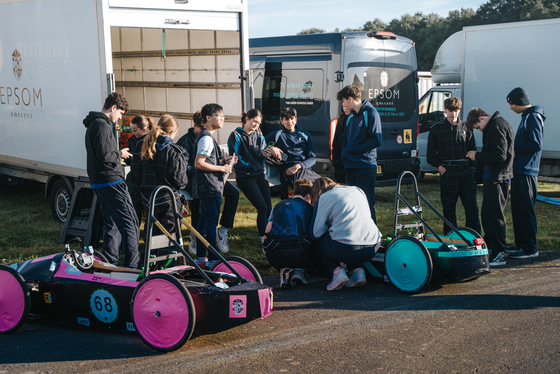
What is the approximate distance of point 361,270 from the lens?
17.3ft

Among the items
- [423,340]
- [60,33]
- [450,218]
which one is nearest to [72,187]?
[60,33]

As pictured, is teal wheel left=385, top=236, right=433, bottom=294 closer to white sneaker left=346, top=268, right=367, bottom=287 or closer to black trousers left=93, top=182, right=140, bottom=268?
white sneaker left=346, top=268, right=367, bottom=287

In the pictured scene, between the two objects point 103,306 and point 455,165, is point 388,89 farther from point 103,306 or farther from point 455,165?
point 103,306

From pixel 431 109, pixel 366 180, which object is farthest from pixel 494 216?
pixel 431 109

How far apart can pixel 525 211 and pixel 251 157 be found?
10.6ft

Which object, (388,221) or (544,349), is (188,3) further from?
(544,349)

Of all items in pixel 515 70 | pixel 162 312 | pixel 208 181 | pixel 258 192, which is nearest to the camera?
pixel 162 312

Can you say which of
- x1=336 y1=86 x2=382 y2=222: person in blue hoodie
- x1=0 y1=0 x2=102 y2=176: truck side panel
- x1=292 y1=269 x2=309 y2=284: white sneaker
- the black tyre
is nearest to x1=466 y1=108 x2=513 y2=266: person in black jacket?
x1=336 y1=86 x2=382 y2=222: person in blue hoodie

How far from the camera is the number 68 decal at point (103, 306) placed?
4.01 m

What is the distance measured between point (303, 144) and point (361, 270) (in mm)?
2355

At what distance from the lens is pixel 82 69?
6887 millimetres

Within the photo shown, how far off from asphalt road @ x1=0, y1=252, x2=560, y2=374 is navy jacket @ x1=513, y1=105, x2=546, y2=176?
1.74 m

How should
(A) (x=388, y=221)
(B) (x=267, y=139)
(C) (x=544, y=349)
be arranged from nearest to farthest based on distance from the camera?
(C) (x=544, y=349) → (B) (x=267, y=139) → (A) (x=388, y=221)

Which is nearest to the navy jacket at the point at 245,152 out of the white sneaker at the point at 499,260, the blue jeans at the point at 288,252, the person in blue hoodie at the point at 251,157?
the person in blue hoodie at the point at 251,157
